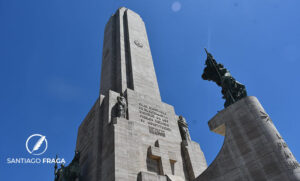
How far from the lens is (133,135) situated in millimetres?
14906

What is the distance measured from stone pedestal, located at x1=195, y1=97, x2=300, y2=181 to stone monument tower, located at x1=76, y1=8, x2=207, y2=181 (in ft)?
13.9

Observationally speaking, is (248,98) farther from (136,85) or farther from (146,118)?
(136,85)

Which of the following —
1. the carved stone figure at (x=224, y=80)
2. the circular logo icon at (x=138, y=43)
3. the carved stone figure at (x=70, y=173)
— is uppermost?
the circular logo icon at (x=138, y=43)

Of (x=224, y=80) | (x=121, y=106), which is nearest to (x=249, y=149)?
(x=224, y=80)

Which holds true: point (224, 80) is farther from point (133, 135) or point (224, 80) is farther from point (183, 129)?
point (183, 129)

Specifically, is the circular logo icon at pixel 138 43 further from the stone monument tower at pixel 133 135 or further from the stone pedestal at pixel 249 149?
the stone pedestal at pixel 249 149

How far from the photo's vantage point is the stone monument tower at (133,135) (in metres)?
13.4

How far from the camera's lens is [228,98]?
40.0 ft

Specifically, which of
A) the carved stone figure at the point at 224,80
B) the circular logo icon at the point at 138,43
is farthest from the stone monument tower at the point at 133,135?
the carved stone figure at the point at 224,80

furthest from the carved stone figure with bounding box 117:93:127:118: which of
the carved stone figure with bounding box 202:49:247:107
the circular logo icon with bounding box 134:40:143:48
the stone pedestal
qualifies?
the circular logo icon with bounding box 134:40:143:48

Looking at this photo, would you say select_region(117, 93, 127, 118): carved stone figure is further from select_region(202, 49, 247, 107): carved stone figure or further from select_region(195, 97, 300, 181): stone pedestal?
select_region(195, 97, 300, 181): stone pedestal

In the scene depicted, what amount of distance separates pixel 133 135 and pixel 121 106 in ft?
7.96

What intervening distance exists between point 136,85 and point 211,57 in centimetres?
837

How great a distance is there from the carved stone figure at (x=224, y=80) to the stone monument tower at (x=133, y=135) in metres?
5.60
